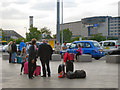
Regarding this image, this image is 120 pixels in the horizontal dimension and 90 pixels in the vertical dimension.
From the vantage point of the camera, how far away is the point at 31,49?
11156 mm

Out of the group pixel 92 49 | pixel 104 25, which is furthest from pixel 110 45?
pixel 104 25

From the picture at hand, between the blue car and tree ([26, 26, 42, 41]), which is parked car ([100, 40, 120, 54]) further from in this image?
tree ([26, 26, 42, 41])

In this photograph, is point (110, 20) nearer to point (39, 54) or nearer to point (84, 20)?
point (84, 20)

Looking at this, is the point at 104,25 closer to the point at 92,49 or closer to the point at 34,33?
the point at 34,33

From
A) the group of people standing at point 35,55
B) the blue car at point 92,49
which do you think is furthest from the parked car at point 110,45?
the group of people standing at point 35,55

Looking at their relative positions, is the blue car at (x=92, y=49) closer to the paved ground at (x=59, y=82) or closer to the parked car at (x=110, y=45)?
the parked car at (x=110, y=45)

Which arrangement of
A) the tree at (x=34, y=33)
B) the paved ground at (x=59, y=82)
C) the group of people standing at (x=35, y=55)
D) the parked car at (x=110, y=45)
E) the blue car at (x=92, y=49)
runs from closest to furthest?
1. the paved ground at (x=59, y=82)
2. the group of people standing at (x=35, y=55)
3. the blue car at (x=92, y=49)
4. the parked car at (x=110, y=45)
5. the tree at (x=34, y=33)

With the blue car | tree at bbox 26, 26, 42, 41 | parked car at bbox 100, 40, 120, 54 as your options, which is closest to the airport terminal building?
tree at bbox 26, 26, 42, 41

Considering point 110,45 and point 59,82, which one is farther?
point 110,45

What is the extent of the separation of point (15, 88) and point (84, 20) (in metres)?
177

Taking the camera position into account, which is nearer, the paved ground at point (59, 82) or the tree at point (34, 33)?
the paved ground at point (59, 82)

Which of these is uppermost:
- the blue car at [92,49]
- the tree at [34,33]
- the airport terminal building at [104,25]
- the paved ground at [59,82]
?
the airport terminal building at [104,25]

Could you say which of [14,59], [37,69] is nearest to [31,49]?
[37,69]

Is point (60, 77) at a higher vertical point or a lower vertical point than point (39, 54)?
lower
